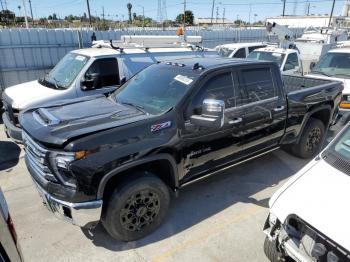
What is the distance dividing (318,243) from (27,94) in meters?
5.57

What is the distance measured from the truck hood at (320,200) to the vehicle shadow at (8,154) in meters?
4.81

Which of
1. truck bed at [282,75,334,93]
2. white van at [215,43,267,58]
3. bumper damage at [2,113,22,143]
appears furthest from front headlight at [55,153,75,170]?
white van at [215,43,267,58]

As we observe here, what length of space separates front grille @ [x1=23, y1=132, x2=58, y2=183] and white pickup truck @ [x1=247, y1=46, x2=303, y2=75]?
7.56 metres

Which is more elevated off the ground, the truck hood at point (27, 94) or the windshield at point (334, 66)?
the windshield at point (334, 66)

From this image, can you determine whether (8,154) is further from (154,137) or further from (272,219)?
(272,219)

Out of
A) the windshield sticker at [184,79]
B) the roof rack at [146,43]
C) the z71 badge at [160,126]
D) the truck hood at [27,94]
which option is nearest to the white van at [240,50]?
the roof rack at [146,43]

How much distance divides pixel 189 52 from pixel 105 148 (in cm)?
542

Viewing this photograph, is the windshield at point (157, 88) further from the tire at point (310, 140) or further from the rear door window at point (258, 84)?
the tire at point (310, 140)

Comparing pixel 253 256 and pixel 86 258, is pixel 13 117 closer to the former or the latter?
pixel 86 258

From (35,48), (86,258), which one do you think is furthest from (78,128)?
(35,48)

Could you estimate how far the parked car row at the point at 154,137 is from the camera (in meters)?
2.93

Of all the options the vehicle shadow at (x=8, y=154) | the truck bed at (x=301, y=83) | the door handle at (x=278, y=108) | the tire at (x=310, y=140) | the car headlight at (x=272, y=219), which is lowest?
the vehicle shadow at (x=8, y=154)

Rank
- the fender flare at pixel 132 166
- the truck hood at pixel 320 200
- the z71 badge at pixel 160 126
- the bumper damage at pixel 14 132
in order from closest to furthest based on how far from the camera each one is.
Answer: the truck hood at pixel 320 200 → the fender flare at pixel 132 166 → the z71 badge at pixel 160 126 → the bumper damage at pixel 14 132

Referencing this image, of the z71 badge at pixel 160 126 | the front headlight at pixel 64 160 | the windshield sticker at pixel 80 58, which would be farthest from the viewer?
the windshield sticker at pixel 80 58
